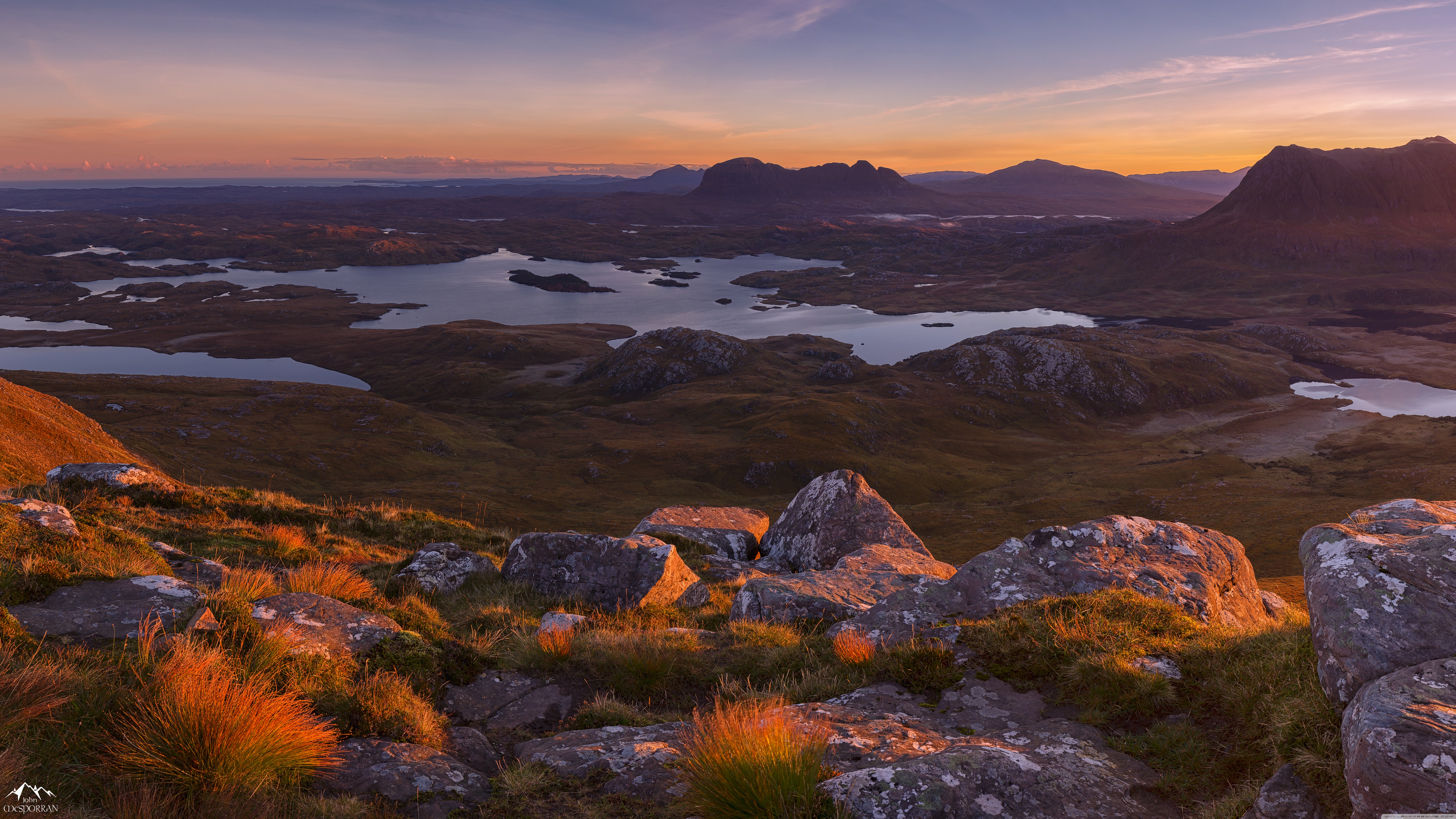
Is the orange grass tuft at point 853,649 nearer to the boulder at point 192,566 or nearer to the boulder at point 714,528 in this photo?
the boulder at point 192,566

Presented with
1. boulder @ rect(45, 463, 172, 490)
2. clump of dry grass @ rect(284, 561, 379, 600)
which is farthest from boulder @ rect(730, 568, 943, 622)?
boulder @ rect(45, 463, 172, 490)

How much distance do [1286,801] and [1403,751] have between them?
35.5 inches

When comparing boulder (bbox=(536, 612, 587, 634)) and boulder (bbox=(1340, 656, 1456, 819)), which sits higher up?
boulder (bbox=(1340, 656, 1456, 819))

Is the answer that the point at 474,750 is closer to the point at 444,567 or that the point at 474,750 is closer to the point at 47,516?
the point at 47,516

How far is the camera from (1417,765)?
14.8ft

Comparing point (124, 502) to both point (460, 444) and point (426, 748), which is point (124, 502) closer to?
point (426, 748)

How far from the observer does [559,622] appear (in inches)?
440

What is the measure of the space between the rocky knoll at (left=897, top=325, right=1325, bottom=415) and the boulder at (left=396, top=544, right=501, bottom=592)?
553 feet

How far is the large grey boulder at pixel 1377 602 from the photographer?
5809mm

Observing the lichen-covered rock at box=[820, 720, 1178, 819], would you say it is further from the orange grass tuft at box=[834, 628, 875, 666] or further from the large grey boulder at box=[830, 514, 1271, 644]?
the large grey boulder at box=[830, 514, 1271, 644]

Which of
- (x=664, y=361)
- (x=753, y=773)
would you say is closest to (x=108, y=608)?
(x=753, y=773)

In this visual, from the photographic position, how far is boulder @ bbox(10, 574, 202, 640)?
6.92 m

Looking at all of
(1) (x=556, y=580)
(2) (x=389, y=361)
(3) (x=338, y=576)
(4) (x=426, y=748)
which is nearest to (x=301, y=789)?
(4) (x=426, y=748)

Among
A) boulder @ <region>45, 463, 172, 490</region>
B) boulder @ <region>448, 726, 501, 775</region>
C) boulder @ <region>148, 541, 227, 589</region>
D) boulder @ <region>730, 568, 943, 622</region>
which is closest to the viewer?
boulder @ <region>448, 726, 501, 775</region>
